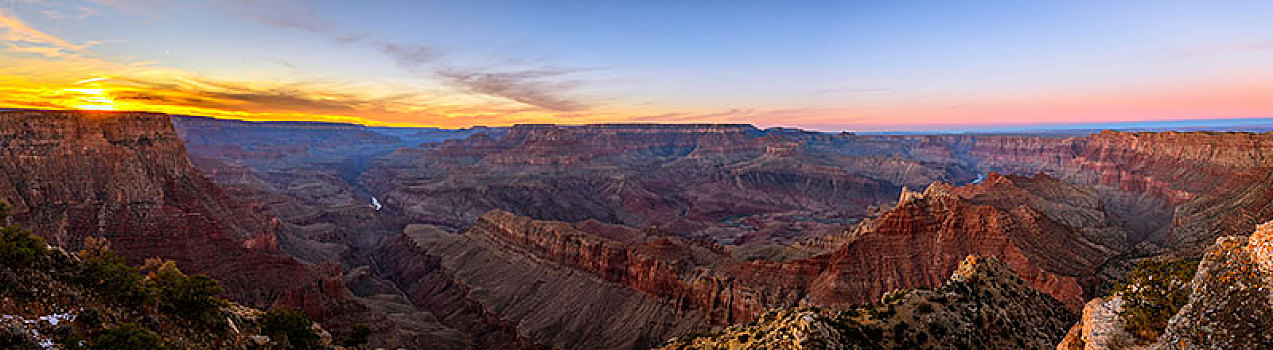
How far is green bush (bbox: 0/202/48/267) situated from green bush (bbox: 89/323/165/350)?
4.60 m

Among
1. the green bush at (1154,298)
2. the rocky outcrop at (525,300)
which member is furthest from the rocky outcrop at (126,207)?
the green bush at (1154,298)

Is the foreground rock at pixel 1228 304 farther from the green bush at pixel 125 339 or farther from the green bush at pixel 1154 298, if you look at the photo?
the green bush at pixel 125 339

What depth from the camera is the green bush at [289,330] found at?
103 ft

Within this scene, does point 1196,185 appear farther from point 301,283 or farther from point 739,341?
point 301,283

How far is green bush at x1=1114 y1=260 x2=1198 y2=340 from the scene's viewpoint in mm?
13469

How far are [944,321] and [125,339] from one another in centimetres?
3009

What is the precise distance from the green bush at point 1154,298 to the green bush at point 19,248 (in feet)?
122

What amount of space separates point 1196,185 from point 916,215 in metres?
Result: 107

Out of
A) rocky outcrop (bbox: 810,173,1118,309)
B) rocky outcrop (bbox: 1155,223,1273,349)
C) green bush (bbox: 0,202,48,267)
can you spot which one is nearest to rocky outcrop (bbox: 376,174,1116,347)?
rocky outcrop (bbox: 810,173,1118,309)

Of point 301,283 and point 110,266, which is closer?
point 110,266

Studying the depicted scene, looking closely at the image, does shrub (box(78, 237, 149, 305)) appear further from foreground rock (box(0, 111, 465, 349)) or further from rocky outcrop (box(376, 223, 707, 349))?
rocky outcrop (box(376, 223, 707, 349))

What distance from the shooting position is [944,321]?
19.8 m

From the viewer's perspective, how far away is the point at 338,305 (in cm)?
6800

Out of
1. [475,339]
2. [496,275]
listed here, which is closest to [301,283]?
[475,339]
